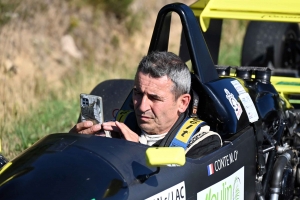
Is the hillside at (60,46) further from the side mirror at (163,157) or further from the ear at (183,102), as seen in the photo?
the side mirror at (163,157)

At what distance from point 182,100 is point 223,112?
0.33 meters

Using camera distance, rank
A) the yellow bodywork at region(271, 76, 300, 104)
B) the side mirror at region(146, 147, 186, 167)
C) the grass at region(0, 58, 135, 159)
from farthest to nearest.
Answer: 1. the grass at region(0, 58, 135, 159)
2. the yellow bodywork at region(271, 76, 300, 104)
3. the side mirror at region(146, 147, 186, 167)

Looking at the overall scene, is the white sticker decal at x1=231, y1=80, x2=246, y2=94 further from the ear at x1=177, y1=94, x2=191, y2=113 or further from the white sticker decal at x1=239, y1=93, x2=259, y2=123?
the ear at x1=177, y1=94, x2=191, y2=113

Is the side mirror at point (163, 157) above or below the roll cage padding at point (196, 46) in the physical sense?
below

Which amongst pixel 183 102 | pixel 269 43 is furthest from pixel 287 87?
pixel 269 43

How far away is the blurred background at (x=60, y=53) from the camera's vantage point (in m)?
7.52

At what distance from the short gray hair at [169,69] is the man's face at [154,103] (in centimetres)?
3

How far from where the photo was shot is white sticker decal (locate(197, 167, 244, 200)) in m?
4.10

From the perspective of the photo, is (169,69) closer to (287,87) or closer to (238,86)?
(238,86)

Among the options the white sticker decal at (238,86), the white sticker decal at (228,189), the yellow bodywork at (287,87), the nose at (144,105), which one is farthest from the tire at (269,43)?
the nose at (144,105)

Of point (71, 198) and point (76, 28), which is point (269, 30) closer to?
point (76, 28)

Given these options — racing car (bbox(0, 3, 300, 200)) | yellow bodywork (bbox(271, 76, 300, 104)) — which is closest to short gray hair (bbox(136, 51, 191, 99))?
racing car (bbox(0, 3, 300, 200))

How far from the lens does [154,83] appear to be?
13.9 feet

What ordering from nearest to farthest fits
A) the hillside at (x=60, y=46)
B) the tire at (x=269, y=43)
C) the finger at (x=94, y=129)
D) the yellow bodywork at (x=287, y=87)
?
the finger at (x=94, y=129), the yellow bodywork at (x=287, y=87), the tire at (x=269, y=43), the hillside at (x=60, y=46)
